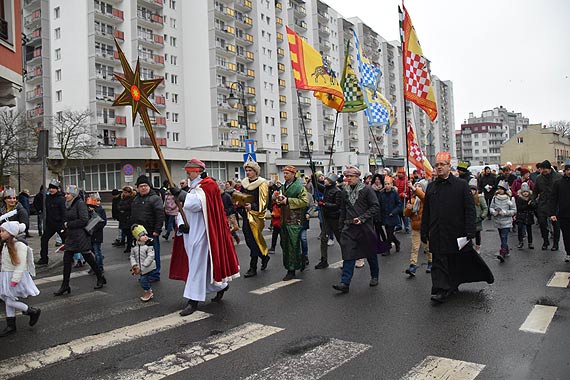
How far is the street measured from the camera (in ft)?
14.2

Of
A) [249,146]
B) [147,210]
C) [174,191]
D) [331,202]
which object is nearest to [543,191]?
[331,202]

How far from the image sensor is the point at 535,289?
7.09 metres

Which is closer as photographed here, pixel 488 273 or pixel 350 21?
pixel 488 273

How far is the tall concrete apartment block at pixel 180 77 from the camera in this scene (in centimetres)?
4800

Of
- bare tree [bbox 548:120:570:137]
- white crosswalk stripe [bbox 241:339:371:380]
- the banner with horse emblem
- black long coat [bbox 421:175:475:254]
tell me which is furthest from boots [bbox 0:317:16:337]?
bare tree [bbox 548:120:570:137]

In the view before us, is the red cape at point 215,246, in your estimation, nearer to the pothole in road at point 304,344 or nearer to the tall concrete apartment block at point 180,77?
the pothole in road at point 304,344

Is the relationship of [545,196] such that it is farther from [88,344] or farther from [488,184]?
[88,344]

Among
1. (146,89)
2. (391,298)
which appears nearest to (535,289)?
(391,298)

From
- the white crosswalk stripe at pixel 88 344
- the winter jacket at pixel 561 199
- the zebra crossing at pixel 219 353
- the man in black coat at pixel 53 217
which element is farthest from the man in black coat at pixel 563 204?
the man in black coat at pixel 53 217

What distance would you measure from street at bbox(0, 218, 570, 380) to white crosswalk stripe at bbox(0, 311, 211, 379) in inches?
0.6

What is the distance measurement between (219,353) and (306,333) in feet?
3.53

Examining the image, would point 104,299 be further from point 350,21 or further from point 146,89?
point 350,21

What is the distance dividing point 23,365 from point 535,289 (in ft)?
22.7

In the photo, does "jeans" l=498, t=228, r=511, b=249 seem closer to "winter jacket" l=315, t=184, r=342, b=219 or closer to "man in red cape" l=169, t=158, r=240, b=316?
"winter jacket" l=315, t=184, r=342, b=219
